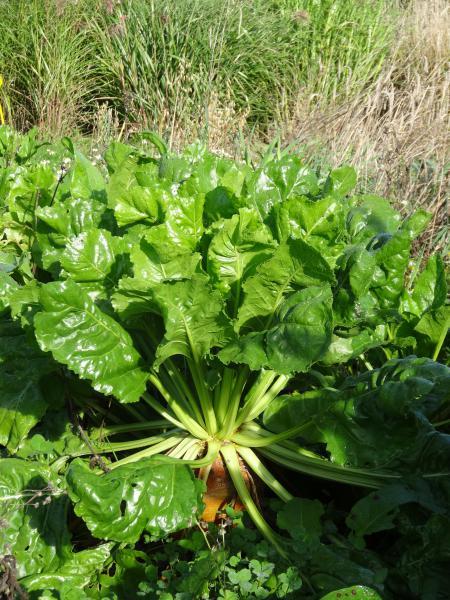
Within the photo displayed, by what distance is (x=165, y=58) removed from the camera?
7.87m

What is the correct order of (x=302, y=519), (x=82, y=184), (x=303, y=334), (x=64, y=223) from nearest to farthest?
1. (x=303, y=334)
2. (x=302, y=519)
3. (x=64, y=223)
4. (x=82, y=184)

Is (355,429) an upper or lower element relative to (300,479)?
upper

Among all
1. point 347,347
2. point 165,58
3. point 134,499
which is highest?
point 347,347

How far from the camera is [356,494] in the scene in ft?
8.68

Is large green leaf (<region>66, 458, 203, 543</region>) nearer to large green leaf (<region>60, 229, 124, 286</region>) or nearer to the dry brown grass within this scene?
large green leaf (<region>60, 229, 124, 286</region>)

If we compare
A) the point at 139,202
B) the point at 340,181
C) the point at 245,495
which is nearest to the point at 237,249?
the point at 139,202

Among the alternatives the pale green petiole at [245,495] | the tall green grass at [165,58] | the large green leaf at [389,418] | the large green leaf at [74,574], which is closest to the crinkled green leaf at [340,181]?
the large green leaf at [389,418]

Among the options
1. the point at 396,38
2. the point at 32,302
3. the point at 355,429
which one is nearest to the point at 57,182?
the point at 32,302

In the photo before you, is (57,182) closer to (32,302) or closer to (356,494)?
(32,302)

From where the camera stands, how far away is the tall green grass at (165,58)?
7.93 metres

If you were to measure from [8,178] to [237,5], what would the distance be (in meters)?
6.19

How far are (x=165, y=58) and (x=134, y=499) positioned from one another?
6.57m

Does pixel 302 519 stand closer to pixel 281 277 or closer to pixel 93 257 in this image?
pixel 281 277

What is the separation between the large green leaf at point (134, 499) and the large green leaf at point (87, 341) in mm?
278
